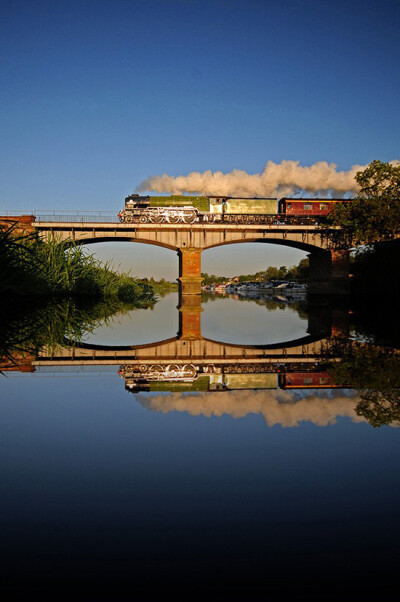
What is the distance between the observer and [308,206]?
4059 centimetres

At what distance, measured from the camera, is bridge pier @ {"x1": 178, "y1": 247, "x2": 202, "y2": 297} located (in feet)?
125

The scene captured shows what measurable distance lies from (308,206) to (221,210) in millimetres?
8643

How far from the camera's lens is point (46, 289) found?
16.0 meters

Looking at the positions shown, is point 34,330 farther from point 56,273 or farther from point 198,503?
point 56,273

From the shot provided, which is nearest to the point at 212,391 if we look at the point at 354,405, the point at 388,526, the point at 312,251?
the point at 354,405

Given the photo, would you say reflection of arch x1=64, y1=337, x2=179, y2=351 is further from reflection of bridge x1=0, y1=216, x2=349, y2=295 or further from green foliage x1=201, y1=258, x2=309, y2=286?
green foliage x1=201, y1=258, x2=309, y2=286

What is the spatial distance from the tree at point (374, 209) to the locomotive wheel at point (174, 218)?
1435cm

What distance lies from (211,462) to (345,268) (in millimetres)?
40999

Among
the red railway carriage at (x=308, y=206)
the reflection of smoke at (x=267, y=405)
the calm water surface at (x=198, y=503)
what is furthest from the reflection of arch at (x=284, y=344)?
the red railway carriage at (x=308, y=206)

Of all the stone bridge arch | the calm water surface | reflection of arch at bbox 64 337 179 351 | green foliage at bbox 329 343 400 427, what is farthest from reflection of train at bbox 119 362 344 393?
the stone bridge arch

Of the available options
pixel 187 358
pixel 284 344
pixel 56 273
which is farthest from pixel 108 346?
pixel 56 273

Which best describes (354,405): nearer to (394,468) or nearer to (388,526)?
(394,468)

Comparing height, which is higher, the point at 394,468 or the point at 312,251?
the point at 312,251

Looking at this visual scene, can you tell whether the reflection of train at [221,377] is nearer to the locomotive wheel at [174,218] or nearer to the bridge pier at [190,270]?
the bridge pier at [190,270]
